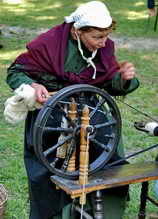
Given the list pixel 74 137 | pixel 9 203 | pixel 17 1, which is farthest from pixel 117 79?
pixel 17 1

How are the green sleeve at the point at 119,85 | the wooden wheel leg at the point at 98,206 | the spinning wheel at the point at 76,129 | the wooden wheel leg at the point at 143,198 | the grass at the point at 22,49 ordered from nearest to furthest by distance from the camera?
the spinning wheel at the point at 76,129 → the wooden wheel leg at the point at 98,206 → the green sleeve at the point at 119,85 → the wooden wheel leg at the point at 143,198 → the grass at the point at 22,49

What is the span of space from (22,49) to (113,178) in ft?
20.0

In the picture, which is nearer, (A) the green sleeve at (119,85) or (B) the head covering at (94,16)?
(B) the head covering at (94,16)

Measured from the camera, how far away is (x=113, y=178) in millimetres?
2348

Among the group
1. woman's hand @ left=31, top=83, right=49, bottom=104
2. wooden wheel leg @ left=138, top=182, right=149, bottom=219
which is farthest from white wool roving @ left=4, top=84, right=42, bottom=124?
wooden wheel leg @ left=138, top=182, right=149, bottom=219

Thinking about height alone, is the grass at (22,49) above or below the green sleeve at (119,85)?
below

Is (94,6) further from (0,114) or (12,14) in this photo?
(12,14)

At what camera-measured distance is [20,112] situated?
241cm

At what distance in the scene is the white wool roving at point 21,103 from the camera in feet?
7.42

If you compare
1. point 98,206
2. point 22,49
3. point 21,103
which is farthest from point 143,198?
point 22,49

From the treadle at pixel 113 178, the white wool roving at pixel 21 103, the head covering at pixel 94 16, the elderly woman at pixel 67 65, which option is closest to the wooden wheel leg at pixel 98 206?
the treadle at pixel 113 178

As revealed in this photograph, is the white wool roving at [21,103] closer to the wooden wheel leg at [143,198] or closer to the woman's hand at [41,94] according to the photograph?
the woman's hand at [41,94]

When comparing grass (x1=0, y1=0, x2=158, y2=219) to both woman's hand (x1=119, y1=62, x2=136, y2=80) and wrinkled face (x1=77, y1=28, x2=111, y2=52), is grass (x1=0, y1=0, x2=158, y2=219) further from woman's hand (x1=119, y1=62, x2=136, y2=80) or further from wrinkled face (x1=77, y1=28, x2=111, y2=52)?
wrinkled face (x1=77, y1=28, x2=111, y2=52)

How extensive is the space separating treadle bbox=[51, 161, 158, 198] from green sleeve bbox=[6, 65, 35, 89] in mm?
511
